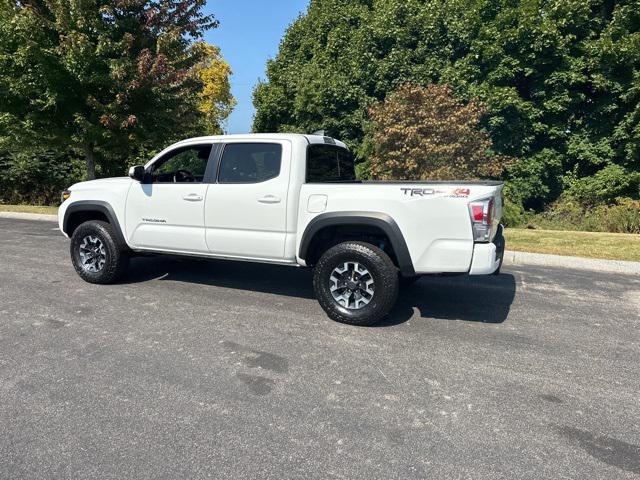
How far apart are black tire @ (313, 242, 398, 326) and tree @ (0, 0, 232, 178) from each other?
1106 cm

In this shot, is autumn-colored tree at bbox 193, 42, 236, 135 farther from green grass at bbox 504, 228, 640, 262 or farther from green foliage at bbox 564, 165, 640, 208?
green grass at bbox 504, 228, 640, 262

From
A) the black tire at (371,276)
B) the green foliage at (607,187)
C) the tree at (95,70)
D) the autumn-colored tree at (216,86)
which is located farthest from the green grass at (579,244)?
the autumn-colored tree at (216,86)

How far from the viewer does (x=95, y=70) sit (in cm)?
1314

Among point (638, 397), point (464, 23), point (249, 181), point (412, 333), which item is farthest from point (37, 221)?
point (464, 23)

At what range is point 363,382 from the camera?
A: 10.9 ft

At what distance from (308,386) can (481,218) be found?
2180 mm

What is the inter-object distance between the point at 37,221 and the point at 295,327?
1218 cm

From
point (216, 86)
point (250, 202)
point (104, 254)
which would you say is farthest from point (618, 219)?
point (216, 86)

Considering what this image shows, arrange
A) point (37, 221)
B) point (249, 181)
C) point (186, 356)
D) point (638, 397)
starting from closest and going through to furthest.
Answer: point (638, 397), point (186, 356), point (249, 181), point (37, 221)

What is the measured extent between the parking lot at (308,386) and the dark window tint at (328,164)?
151cm

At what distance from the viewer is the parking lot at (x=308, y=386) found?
246 centimetres

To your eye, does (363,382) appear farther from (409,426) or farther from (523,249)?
(523,249)

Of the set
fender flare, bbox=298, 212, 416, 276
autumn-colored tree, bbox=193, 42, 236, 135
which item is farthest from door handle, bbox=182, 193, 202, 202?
autumn-colored tree, bbox=193, 42, 236, 135

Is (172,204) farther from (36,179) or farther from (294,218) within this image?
(36,179)
